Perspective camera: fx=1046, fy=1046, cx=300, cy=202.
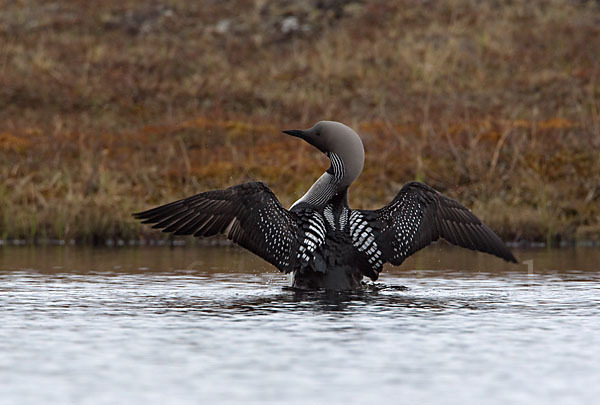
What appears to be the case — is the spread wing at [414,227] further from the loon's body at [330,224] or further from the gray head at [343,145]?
the gray head at [343,145]

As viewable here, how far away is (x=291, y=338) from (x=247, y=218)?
188 cm

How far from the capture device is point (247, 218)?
693cm

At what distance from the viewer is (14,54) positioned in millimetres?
25672

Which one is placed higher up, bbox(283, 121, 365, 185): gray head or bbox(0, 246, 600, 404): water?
bbox(283, 121, 365, 185): gray head

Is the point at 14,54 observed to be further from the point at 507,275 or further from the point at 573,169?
the point at 507,275

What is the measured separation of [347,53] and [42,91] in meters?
7.79

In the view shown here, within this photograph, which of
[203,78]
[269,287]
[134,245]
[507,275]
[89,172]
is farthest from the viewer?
[203,78]

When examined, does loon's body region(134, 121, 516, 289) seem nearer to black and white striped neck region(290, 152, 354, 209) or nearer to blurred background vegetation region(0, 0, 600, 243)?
black and white striped neck region(290, 152, 354, 209)

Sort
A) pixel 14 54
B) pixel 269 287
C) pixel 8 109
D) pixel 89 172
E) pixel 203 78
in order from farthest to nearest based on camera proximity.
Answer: pixel 14 54 → pixel 203 78 → pixel 8 109 → pixel 89 172 → pixel 269 287

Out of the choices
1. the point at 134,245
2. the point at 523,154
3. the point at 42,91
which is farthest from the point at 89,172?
the point at 42,91

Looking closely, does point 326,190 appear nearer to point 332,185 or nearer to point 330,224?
point 332,185

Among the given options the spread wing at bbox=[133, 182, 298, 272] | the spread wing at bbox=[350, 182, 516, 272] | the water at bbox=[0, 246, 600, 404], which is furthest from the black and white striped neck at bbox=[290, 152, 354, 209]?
the water at bbox=[0, 246, 600, 404]

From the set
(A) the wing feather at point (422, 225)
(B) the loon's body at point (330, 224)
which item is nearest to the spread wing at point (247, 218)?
(B) the loon's body at point (330, 224)

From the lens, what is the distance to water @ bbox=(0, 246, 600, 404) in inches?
158
